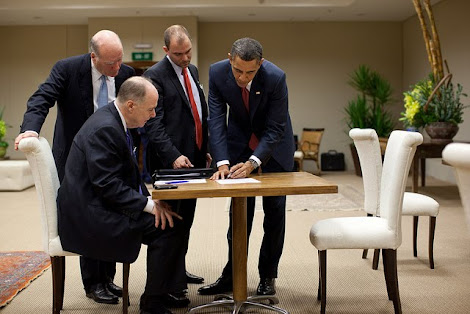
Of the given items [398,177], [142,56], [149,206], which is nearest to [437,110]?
[398,177]

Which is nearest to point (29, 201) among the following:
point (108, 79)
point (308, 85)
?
point (108, 79)

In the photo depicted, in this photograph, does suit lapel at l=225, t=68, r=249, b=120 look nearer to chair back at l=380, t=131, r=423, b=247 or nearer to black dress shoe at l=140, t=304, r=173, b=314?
chair back at l=380, t=131, r=423, b=247

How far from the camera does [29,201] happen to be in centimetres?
801

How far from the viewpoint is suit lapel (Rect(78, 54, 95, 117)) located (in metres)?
3.55

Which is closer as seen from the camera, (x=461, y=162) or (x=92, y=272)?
(x=461, y=162)

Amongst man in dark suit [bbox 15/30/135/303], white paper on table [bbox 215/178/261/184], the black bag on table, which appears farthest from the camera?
the black bag on table

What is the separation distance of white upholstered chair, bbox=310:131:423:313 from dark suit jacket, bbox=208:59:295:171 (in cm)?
54

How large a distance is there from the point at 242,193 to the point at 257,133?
879 millimetres

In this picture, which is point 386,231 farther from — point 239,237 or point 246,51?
point 246,51

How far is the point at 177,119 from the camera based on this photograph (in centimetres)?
349

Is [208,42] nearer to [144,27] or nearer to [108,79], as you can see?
[144,27]

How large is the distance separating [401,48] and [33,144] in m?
10.9

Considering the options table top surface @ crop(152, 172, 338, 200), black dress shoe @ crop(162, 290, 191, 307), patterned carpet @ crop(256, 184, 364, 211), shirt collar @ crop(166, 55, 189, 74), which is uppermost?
shirt collar @ crop(166, 55, 189, 74)

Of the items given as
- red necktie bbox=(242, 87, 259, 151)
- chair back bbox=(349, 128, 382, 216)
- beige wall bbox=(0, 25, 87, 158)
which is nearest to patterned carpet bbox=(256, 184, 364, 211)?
chair back bbox=(349, 128, 382, 216)
